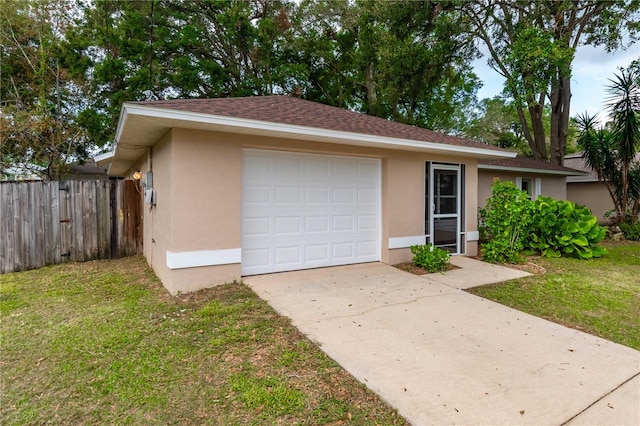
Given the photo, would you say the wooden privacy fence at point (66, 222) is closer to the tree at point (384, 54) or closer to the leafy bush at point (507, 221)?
the leafy bush at point (507, 221)

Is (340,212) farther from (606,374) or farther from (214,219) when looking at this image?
(606,374)

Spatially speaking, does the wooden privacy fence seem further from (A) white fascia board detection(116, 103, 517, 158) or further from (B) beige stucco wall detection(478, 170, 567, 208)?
(B) beige stucco wall detection(478, 170, 567, 208)

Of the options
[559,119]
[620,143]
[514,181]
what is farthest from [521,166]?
[559,119]

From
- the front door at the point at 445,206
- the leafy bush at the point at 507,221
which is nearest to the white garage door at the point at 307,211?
the front door at the point at 445,206

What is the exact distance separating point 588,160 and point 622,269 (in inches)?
262

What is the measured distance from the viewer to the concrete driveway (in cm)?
230

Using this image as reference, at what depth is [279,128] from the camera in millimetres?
4934

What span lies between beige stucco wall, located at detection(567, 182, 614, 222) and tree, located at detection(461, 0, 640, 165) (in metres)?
2.54

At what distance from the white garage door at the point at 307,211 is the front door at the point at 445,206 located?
143 cm

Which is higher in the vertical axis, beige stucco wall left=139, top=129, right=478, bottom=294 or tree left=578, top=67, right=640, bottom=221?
tree left=578, top=67, right=640, bottom=221

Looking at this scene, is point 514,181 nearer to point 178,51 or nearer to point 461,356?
point 461,356

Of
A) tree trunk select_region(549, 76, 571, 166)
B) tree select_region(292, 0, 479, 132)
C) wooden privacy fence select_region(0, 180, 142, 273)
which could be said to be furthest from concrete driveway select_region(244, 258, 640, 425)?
tree trunk select_region(549, 76, 571, 166)

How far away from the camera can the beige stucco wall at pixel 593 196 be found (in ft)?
50.8

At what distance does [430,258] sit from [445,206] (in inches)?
70.2
